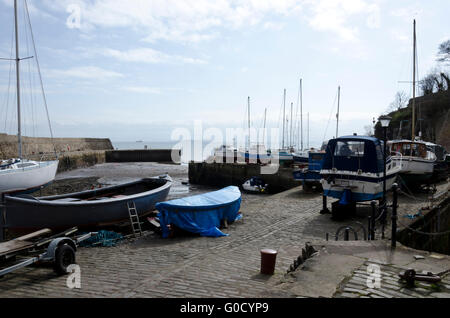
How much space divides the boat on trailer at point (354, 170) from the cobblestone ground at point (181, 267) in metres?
1.31

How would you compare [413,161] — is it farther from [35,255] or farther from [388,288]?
[35,255]

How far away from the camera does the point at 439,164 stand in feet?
55.2

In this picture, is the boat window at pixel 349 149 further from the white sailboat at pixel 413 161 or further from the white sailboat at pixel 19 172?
the white sailboat at pixel 19 172

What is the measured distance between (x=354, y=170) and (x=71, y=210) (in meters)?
9.54

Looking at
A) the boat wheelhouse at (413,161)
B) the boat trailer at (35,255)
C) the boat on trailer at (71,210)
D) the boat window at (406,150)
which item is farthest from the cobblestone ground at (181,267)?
the boat window at (406,150)

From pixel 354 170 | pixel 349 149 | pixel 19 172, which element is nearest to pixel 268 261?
pixel 354 170

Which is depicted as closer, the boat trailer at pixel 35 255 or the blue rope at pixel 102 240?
the boat trailer at pixel 35 255

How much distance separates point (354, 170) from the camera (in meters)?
11.4

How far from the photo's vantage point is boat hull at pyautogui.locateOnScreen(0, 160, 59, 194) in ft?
60.1

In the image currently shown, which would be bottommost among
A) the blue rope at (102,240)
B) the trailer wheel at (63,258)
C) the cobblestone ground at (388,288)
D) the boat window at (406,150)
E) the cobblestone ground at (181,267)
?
the blue rope at (102,240)

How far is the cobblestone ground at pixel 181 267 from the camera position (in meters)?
5.54

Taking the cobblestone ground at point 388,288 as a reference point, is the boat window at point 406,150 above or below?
above

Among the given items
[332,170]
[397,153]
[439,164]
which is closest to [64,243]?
[332,170]

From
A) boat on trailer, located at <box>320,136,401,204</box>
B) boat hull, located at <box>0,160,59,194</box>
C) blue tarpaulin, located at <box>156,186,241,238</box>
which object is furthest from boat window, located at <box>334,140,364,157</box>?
boat hull, located at <box>0,160,59,194</box>
